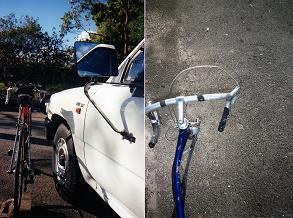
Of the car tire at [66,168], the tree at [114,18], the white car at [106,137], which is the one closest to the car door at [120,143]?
the white car at [106,137]

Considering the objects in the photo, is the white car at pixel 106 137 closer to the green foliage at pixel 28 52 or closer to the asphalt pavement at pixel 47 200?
the asphalt pavement at pixel 47 200

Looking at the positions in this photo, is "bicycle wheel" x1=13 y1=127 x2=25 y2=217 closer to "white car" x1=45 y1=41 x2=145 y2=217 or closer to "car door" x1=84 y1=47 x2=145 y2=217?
"white car" x1=45 y1=41 x2=145 y2=217

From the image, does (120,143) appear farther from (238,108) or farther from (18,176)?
(18,176)

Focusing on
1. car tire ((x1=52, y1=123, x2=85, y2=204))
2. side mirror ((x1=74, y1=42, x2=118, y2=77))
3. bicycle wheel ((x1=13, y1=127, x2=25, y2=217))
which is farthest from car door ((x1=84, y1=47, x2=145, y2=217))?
bicycle wheel ((x1=13, y1=127, x2=25, y2=217))

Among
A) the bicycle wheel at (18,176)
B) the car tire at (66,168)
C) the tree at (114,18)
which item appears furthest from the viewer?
the tree at (114,18)

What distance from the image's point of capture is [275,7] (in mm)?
1688

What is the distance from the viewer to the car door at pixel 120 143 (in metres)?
2.01

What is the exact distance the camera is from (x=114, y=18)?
21.3 m

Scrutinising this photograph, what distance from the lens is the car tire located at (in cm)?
331

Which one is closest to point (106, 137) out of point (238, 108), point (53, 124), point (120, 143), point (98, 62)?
point (120, 143)

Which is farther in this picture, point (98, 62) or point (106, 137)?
point (106, 137)

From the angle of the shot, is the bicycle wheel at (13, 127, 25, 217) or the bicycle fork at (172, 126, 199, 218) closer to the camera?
the bicycle fork at (172, 126, 199, 218)

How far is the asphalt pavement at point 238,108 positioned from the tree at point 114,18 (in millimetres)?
16581

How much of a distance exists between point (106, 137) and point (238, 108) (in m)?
1.12
